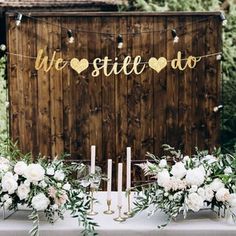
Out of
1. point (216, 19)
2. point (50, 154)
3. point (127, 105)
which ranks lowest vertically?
point (50, 154)

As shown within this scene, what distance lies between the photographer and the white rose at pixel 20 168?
3036 mm

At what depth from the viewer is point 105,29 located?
6.30 m

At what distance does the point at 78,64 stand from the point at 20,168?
11.1 ft

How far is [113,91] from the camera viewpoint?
6.40m

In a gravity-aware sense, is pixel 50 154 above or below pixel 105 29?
below

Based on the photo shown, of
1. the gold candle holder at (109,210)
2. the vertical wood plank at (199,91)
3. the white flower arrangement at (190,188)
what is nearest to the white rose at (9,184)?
the gold candle holder at (109,210)

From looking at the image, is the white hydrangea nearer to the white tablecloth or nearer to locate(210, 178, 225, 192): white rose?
the white tablecloth

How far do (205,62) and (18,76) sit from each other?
191 centimetres

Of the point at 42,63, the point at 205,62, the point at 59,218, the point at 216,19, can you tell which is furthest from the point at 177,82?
the point at 59,218

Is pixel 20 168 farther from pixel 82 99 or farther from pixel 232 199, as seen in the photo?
pixel 82 99

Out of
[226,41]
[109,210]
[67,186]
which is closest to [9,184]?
[67,186]

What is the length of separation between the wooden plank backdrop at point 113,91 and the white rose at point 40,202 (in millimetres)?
3465

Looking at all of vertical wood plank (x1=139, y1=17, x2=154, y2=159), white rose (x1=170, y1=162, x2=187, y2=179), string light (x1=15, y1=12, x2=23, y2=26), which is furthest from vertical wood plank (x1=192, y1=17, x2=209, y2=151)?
white rose (x1=170, y1=162, x2=187, y2=179)

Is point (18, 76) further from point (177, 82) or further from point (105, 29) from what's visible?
point (177, 82)
